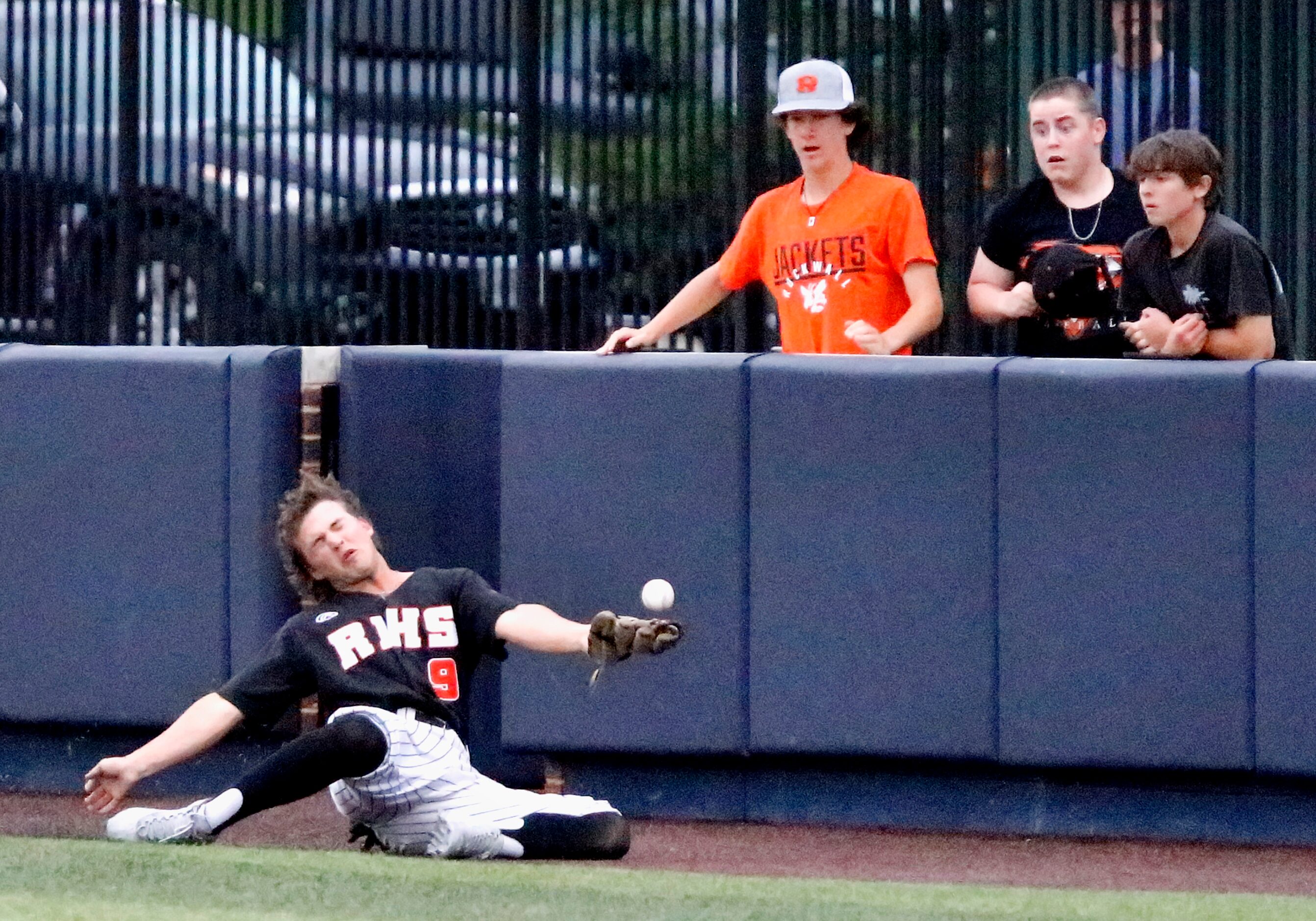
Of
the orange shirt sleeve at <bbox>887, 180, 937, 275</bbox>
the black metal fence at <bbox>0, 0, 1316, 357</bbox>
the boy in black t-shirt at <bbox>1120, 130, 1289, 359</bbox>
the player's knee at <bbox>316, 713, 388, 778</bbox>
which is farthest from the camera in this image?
the black metal fence at <bbox>0, 0, 1316, 357</bbox>

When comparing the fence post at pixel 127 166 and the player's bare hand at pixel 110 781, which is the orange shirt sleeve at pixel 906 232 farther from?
the fence post at pixel 127 166

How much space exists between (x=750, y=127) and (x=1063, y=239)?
1.19 m

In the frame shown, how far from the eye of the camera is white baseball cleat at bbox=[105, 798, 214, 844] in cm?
559

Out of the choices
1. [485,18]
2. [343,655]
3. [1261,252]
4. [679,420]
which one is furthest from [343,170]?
[1261,252]

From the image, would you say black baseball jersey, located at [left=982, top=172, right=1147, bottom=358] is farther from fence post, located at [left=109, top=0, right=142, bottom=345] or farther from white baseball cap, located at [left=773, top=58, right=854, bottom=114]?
fence post, located at [left=109, top=0, right=142, bottom=345]

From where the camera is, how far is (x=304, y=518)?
5816 mm

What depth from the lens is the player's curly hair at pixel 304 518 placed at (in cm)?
584

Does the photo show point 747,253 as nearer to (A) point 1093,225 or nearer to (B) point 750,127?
(B) point 750,127

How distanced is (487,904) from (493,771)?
6.27ft

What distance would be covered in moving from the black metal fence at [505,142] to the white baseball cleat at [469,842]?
2.08 meters

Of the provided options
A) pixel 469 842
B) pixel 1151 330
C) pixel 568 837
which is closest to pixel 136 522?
pixel 469 842

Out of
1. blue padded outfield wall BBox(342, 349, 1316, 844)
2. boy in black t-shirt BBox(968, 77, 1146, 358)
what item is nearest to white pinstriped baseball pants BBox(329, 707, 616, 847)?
blue padded outfield wall BBox(342, 349, 1316, 844)

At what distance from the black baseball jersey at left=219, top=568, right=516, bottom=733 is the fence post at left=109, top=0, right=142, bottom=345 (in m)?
2.29

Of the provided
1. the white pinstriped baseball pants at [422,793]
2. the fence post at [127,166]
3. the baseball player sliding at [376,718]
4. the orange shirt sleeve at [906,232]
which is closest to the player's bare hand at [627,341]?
the orange shirt sleeve at [906,232]
